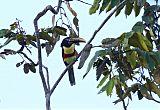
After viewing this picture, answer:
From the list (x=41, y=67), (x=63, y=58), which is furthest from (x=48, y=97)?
(x=63, y=58)

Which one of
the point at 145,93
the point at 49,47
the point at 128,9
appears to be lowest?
the point at 145,93

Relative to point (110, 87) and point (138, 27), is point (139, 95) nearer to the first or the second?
point (110, 87)

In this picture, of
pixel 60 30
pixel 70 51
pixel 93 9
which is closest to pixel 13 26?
pixel 60 30

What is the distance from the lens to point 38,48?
3.65 ft

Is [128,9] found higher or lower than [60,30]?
higher

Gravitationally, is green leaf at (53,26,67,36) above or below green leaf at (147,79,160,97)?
above

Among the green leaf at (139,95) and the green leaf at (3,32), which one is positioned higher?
the green leaf at (3,32)

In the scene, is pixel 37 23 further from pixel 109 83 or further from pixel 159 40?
pixel 159 40

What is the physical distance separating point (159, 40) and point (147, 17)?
12cm

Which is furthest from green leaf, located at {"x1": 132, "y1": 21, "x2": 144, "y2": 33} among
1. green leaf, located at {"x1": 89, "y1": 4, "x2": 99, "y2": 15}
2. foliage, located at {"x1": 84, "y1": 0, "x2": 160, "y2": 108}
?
green leaf, located at {"x1": 89, "y1": 4, "x2": 99, "y2": 15}

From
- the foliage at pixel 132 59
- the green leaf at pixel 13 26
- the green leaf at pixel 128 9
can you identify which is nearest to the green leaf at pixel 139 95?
the foliage at pixel 132 59

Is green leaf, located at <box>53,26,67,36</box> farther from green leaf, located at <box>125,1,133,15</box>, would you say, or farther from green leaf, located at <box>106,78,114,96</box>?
green leaf, located at <box>125,1,133,15</box>

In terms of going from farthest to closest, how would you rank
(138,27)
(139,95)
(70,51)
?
(70,51) → (139,95) → (138,27)

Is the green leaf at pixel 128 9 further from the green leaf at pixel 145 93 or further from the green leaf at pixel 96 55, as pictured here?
the green leaf at pixel 96 55
